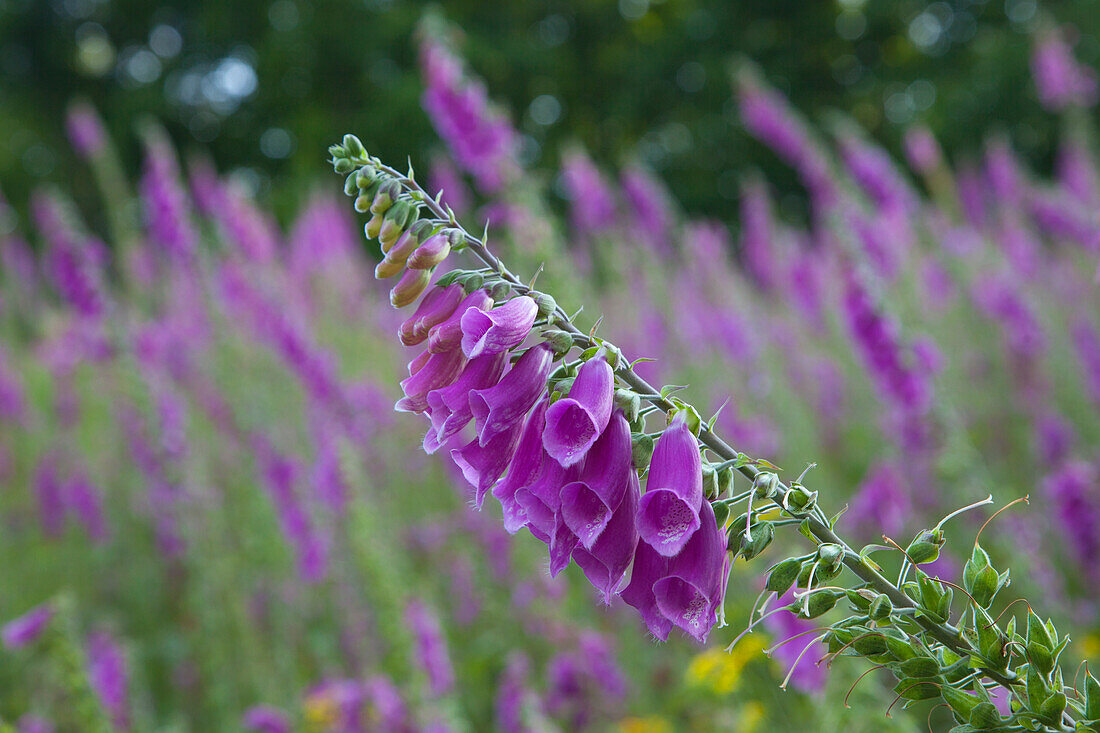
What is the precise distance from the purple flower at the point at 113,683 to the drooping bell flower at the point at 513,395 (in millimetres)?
2748

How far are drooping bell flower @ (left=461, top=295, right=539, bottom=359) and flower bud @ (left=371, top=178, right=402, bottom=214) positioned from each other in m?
0.18

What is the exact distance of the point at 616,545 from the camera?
100 cm

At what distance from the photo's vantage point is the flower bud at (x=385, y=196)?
41.8 inches

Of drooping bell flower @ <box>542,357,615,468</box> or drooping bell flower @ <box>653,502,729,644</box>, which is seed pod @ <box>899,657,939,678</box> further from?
drooping bell flower @ <box>542,357,615,468</box>

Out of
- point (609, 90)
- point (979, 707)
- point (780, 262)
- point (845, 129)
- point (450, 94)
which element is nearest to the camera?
point (979, 707)

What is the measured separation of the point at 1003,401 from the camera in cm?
591

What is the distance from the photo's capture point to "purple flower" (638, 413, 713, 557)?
0.94 m

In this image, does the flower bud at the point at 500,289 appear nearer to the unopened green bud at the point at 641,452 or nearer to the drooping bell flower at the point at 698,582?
the unopened green bud at the point at 641,452

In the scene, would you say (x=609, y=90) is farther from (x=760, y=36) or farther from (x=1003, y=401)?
(x=1003, y=401)

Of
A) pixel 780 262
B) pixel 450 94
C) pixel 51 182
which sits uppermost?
pixel 51 182

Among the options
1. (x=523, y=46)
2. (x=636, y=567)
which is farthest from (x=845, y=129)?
(x=523, y=46)

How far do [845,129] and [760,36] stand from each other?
19881 mm

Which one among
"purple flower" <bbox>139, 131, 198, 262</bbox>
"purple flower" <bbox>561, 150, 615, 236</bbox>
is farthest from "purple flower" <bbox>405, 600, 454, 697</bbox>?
"purple flower" <bbox>561, 150, 615, 236</bbox>

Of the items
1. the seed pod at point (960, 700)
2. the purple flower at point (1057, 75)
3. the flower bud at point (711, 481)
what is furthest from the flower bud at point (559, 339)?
the purple flower at point (1057, 75)
